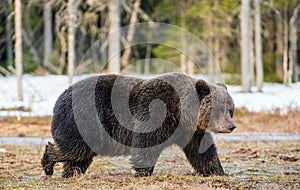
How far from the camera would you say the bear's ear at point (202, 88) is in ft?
27.5

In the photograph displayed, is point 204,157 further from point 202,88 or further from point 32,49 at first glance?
point 32,49

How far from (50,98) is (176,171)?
1969 centimetres

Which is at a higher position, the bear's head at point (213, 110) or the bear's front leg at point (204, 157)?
the bear's head at point (213, 110)

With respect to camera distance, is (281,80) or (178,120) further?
(281,80)

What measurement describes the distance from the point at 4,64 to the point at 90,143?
1170 inches

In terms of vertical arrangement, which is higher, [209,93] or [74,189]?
[209,93]

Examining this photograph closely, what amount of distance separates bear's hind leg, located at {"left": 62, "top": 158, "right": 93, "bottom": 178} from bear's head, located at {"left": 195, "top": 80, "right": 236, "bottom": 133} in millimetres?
1875

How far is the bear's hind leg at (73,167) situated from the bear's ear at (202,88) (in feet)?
6.48

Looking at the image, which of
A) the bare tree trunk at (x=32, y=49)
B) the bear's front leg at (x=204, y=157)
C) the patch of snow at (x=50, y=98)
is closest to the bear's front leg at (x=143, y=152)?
the bear's front leg at (x=204, y=157)

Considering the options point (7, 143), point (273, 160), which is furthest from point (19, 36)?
point (273, 160)

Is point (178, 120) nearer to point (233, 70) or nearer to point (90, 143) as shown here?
point (90, 143)

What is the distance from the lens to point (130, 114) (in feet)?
27.9

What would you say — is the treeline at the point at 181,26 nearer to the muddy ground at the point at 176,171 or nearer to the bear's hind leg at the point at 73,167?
the muddy ground at the point at 176,171

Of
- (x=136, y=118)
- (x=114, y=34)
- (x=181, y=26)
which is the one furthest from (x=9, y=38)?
(x=136, y=118)
